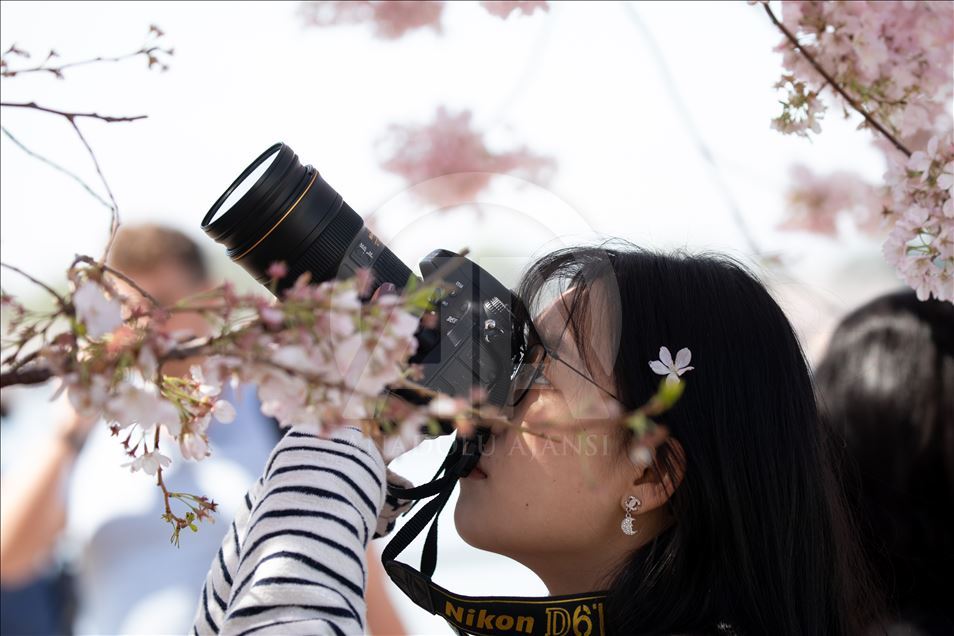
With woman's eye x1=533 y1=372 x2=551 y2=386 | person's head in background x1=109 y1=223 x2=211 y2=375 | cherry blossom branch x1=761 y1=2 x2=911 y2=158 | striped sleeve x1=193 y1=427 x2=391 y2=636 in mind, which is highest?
person's head in background x1=109 y1=223 x2=211 y2=375

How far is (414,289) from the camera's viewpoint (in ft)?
1.74

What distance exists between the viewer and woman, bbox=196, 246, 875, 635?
3.13 feet

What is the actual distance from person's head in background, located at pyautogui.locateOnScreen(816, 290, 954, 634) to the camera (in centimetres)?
71

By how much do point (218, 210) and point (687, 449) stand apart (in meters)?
0.54

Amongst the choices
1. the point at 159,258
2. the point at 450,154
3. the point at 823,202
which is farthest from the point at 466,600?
the point at 823,202

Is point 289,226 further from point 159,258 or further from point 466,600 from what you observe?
point 159,258

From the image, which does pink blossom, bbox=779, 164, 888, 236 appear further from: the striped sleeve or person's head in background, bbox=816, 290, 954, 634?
the striped sleeve

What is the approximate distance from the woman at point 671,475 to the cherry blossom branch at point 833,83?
24cm

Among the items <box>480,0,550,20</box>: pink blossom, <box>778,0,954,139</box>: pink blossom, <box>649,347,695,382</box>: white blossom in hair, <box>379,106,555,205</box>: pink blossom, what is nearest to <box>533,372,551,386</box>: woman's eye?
<box>649,347,695,382</box>: white blossom in hair

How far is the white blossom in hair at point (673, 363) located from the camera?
3.20 feet

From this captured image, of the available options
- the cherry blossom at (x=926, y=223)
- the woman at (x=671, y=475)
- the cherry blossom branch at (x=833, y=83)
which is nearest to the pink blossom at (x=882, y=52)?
the cherry blossom branch at (x=833, y=83)

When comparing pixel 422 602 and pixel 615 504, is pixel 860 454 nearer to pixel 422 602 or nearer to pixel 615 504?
pixel 615 504

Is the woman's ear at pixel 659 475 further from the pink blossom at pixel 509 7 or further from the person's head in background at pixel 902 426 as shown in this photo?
the pink blossom at pixel 509 7

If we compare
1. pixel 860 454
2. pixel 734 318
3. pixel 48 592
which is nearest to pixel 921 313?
pixel 860 454
